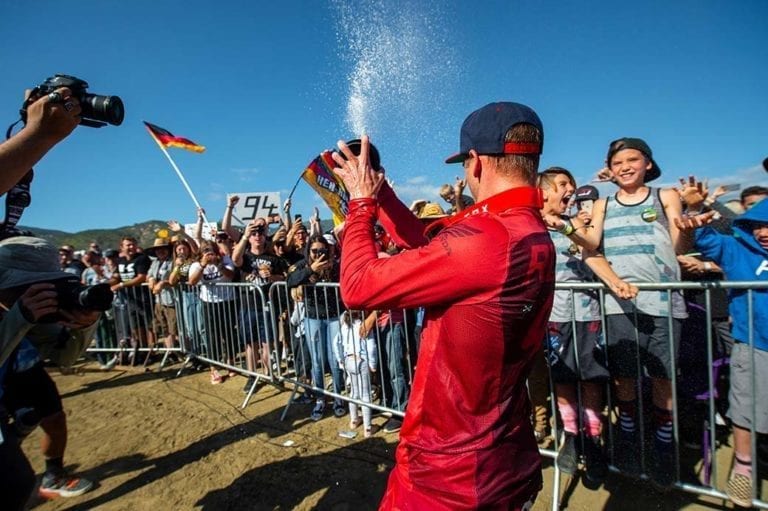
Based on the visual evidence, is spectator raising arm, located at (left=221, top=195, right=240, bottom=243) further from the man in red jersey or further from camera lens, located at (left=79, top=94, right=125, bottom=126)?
the man in red jersey

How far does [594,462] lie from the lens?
3164mm

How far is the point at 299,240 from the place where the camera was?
6512 millimetres

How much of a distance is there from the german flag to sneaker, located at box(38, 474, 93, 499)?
22.0ft

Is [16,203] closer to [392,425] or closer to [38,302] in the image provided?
[38,302]

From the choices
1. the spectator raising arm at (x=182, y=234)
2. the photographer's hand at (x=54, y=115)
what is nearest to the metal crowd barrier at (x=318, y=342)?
the spectator raising arm at (x=182, y=234)

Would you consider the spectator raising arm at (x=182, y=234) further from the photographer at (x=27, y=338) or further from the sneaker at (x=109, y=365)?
the photographer at (x=27, y=338)

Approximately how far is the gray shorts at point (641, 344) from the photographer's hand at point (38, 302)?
3.93 metres

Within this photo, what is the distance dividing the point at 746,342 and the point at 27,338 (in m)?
5.41

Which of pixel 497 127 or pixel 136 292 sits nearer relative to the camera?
pixel 497 127

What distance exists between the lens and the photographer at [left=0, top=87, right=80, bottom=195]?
1354mm

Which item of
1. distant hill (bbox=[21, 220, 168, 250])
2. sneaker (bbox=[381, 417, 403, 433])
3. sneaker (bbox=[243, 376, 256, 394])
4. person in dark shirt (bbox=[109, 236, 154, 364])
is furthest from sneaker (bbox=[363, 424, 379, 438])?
distant hill (bbox=[21, 220, 168, 250])

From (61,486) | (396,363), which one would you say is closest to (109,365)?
(61,486)

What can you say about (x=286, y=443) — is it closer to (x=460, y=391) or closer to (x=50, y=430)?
(x=50, y=430)

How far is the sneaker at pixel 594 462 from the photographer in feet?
10.2
